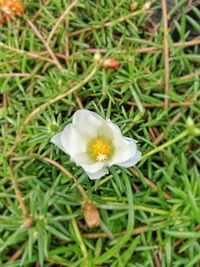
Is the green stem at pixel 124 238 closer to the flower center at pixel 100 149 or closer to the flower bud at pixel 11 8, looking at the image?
the flower center at pixel 100 149

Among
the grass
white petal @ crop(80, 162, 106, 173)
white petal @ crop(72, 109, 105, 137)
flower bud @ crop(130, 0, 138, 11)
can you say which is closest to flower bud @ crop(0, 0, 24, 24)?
the grass

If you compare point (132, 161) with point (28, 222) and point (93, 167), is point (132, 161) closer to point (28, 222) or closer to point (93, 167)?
point (93, 167)

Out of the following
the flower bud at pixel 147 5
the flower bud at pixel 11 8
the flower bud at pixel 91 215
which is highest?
the flower bud at pixel 11 8

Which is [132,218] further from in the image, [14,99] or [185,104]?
[14,99]

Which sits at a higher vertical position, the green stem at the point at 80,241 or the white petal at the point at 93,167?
the white petal at the point at 93,167

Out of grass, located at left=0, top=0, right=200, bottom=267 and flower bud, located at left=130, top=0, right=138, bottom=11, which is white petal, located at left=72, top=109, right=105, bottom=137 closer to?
grass, located at left=0, top=0, right=200, bottom=267

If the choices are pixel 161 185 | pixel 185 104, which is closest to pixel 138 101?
pixel 185 104

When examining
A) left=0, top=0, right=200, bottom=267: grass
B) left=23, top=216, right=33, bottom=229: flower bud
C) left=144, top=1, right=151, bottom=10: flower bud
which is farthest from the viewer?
left=144, top=1, right=151, bottom=10: flower bud

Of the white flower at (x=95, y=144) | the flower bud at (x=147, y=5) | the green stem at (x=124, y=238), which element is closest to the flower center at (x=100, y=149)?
the white flower at (x=95, y=144)
